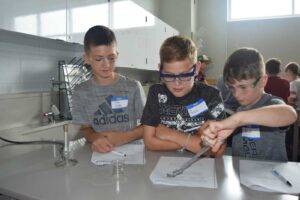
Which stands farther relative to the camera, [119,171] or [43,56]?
[43,56]

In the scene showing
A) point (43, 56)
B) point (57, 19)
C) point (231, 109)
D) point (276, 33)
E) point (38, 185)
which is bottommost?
point (38, 185)

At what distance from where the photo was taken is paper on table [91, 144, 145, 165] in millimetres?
906

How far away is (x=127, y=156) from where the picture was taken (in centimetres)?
97

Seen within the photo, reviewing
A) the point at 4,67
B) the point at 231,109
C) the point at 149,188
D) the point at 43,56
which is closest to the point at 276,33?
the point at 231,109

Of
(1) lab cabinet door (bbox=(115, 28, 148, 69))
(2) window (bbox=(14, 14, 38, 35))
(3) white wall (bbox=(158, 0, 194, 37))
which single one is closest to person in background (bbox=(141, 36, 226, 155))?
(2) window (bbox=(14, 14, 38, 35))

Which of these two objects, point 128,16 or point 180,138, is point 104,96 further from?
point 128,16

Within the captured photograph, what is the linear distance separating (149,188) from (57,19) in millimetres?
1286

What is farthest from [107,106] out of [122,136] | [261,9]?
[261,9]

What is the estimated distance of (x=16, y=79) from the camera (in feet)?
5.56

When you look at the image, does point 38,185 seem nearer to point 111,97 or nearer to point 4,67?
point 111,97

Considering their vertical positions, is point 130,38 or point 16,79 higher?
point 130,38

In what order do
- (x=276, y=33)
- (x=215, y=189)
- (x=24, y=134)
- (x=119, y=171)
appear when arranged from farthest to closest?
(x=276, y=33)
(x=24, y=134)
(x=119, y=171)
(x=215, y=189)

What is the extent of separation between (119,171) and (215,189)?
0.29 meters

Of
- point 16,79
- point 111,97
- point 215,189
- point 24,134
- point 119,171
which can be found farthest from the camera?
point 16,79
